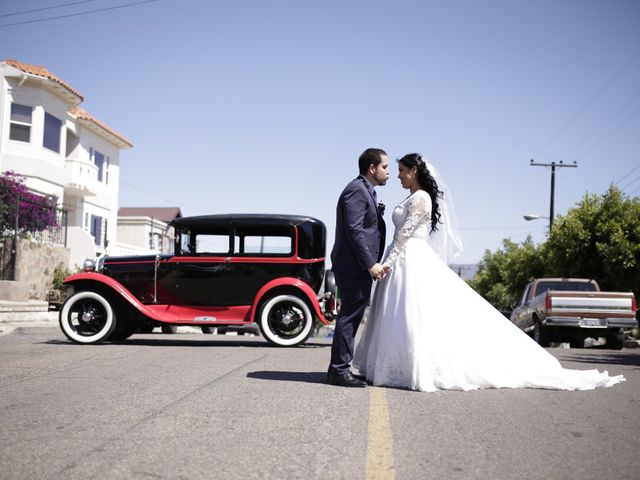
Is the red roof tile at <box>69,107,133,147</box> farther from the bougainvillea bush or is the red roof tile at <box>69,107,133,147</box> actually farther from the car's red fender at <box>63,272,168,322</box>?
the car's red fender at <box>63,272,168,322</box>

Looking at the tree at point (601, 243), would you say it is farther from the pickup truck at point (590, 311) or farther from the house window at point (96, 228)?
the house window at point (96, 228)

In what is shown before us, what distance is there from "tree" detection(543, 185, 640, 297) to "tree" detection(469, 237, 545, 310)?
990 cm

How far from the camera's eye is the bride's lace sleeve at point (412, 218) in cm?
712

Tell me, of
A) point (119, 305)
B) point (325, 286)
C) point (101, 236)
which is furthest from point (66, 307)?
point (101, 236)

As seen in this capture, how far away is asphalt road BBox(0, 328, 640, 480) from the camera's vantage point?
3744mm

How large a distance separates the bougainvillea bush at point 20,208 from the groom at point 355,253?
19956mm

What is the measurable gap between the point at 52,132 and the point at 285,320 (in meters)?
22.4

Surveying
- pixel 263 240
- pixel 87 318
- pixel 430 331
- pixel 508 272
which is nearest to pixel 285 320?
pixel 263 240

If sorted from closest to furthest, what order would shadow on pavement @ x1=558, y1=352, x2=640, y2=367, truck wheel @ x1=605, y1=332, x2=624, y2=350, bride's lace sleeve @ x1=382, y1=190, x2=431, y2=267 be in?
bride's lace sleeve @ x1=382, y1=190, x2=431, y2=267, shadow on pavement @ x1=558, y1=352, x2=640, y2=367, truck wheel @ x1=605, y1=332, x2=624, y2=350

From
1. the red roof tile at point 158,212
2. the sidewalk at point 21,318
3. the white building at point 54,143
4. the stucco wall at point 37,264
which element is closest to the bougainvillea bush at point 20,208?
the stucco wall at point 37,264

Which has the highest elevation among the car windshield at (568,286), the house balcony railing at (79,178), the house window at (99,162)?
the house window at (99,162)

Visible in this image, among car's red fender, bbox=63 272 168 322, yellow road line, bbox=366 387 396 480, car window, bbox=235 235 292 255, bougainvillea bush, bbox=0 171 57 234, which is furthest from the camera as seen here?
bougainvillea bush, bbox=0 171 57 234

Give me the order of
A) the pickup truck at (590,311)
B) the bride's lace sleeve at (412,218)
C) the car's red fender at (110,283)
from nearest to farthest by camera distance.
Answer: the bride's lace sleeve at (412,218) < the car's red fender at (110,283) < the pickup truck at (590,311)

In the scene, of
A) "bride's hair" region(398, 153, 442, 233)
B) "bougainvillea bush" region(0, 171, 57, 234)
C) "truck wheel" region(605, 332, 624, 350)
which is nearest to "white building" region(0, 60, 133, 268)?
"bougainvillea bush" region(0, 171, 57, 234)
